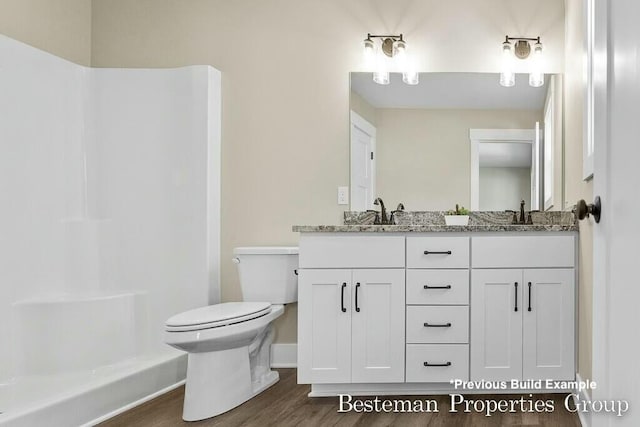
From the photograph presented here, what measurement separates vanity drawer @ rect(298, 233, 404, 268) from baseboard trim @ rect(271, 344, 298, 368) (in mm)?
879

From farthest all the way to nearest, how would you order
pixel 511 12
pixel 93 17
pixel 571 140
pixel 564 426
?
pixel 93 17 → pixel 511 12 → pixel 571 140 → pixel 564 426

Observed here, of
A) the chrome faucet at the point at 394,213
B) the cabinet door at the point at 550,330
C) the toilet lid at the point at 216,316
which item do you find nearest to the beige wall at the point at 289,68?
the chrome faucet at the point at 394,213

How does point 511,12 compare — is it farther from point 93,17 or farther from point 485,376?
point 93,17

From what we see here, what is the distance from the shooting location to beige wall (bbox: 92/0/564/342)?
2.98 m

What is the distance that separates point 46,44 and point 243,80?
1.16 meters

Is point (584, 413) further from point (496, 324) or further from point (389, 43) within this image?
point (389, 43)

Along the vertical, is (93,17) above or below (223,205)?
above

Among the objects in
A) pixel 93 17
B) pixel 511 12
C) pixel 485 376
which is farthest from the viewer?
pixel 93 17

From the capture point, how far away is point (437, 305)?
2348 millimetres

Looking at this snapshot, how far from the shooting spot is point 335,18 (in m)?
3.02

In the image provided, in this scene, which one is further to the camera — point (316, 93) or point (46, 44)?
point (316, 93)

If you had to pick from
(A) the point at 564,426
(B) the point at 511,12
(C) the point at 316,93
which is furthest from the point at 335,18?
(A) the point at 564,426

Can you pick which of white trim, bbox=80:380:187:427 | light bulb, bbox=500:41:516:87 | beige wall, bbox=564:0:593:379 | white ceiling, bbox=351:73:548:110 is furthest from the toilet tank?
light bulb, bbox=500:41:516:87

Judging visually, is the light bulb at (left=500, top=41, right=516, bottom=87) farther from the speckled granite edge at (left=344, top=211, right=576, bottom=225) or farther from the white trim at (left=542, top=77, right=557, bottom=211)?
the speckled granite edge at (left=344, top=211, right=576, bottom=225)
